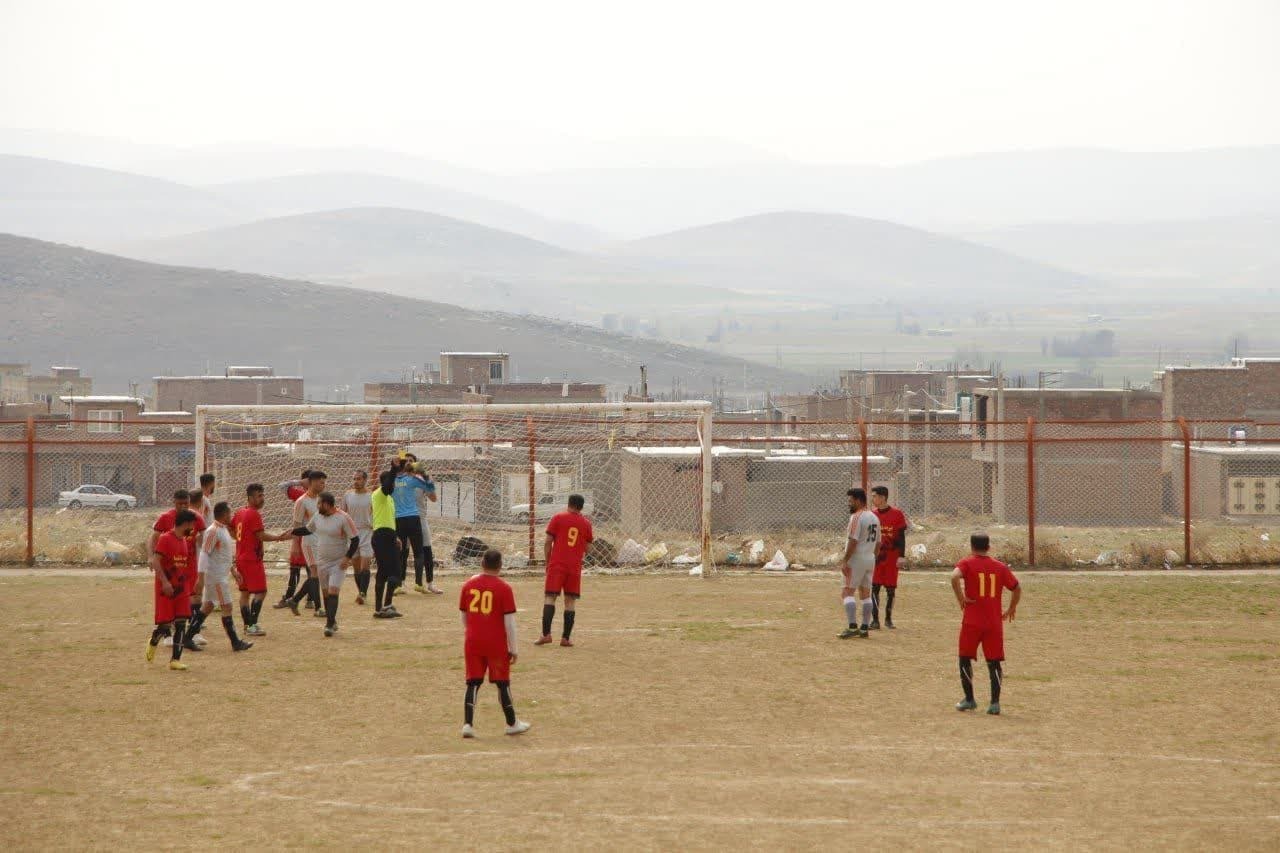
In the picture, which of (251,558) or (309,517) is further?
(309,517)

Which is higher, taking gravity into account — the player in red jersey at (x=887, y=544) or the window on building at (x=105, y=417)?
the window on building at (x=105, y=417)

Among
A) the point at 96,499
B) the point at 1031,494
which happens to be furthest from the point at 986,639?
the point at 96,499

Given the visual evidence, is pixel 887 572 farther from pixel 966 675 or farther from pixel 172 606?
pixel 172 606

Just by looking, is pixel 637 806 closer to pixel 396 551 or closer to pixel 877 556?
pixel 877 556

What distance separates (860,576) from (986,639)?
4141 millimetres

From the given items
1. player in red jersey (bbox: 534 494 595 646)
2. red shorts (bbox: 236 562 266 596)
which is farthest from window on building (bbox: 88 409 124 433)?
player in red jersey (bbox: 534 494 595 646)

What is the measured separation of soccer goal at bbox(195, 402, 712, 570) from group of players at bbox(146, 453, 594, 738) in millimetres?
4294

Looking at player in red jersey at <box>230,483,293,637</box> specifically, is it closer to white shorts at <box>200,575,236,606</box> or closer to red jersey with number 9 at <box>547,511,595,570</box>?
white shorts at <box>200,575,236,606</box>

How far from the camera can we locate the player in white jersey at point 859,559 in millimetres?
17141

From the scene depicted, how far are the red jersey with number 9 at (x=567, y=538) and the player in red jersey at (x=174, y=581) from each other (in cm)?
371

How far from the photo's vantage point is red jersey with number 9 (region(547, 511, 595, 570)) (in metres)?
16.6

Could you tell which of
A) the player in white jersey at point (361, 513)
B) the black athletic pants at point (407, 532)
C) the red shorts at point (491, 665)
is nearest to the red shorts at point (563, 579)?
the player in white jersey at point (361, 513)

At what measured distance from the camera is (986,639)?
43.6 ft

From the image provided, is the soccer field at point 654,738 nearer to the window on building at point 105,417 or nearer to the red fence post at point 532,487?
the red fence post at point 532,487
